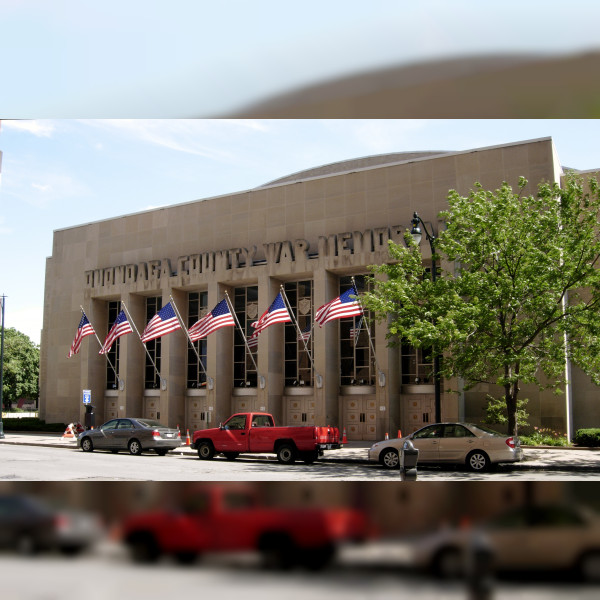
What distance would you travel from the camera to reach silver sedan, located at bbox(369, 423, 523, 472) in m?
19.8

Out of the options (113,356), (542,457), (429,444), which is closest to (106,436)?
(429,444)

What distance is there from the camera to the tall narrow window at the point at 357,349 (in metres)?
34.3

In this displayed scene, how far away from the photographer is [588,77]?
4.98 metres

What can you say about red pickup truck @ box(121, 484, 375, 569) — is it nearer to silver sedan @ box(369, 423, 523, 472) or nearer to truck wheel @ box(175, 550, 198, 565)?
truck wheel @ box(175, 550, 198, 565)

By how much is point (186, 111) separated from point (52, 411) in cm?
4320

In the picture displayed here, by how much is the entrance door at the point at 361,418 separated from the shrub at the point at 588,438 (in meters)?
9.93

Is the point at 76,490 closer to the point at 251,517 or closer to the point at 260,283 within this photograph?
the point at 251,517

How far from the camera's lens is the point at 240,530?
5258mm

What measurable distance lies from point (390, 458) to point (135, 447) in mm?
10464

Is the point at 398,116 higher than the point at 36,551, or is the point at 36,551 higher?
the point at 398,116

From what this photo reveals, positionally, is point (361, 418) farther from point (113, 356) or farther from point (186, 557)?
point (186, 557)

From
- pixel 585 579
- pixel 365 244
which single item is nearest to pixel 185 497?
pixel 585 579

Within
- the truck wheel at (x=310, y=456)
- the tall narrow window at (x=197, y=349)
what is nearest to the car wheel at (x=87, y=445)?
the truck wheel at (x=310, y=456)

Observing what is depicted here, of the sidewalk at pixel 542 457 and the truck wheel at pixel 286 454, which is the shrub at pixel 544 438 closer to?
the sidewalk at pixel 542 457
